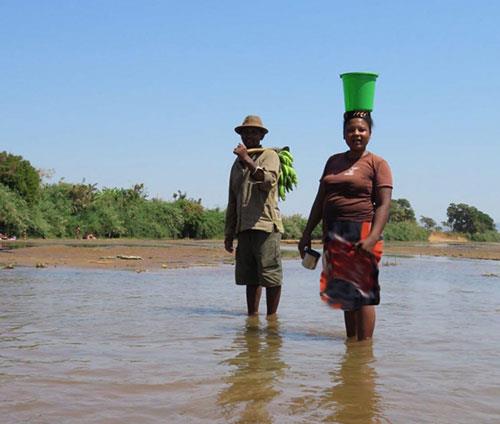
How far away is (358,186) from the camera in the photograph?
443cm

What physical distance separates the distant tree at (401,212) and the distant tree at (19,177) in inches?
1310

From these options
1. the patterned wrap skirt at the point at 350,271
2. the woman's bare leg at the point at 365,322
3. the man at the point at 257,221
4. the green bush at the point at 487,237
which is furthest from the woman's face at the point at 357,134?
the green bush at the point at 487,237

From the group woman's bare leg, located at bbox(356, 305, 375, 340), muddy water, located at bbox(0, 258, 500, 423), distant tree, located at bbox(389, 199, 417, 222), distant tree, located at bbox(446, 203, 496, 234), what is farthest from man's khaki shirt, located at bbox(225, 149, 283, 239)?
distant tree, located at bbox(446, 203, 496, 234)

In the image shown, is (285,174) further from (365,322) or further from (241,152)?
(365,322)

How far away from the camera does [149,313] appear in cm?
581

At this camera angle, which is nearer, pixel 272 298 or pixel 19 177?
pixel 272 298

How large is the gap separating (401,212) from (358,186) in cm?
5645

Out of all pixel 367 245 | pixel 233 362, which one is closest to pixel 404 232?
pixel 367 245

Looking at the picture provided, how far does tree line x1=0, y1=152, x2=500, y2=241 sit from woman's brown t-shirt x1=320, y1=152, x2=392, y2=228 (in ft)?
78.2

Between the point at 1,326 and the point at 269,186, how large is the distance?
234 centimetres

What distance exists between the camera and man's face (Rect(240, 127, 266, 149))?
5.79m

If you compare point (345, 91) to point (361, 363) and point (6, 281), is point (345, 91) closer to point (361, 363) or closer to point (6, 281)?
point (361, 363)

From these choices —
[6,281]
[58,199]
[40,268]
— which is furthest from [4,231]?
[6,281]

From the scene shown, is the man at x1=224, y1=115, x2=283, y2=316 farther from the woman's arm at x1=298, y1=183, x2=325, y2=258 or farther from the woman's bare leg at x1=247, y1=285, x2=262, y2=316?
the woman's arm at x1=298, y1=183, x2=325, y2=258
